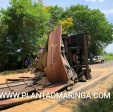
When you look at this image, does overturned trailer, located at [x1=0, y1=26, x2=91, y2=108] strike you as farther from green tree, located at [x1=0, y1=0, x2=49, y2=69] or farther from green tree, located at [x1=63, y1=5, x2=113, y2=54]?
green tree, located at [x1=63, y1=5, x2=113, y2=54]

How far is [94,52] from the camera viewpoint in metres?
43.3

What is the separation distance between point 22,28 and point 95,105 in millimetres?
17150

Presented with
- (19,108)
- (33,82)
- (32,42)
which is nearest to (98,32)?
(32,42)

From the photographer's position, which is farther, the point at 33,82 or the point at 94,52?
the point at 94,52

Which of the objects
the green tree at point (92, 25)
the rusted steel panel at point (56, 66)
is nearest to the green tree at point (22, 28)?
the rusted steel panel at point (56, 66)

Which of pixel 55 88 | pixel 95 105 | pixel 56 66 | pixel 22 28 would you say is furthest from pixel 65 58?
pixel 22 28

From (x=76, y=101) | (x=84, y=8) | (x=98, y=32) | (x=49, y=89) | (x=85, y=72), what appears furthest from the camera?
(x=84, y=8)

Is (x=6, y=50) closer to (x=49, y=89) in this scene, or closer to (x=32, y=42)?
(x=32, y=42)

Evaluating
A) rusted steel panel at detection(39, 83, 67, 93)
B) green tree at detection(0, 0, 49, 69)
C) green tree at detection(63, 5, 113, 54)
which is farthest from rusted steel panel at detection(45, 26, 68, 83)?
green tree at detection(63, 5, 113, 54)

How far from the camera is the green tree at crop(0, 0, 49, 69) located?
73.9 feet

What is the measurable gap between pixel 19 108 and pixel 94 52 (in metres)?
37.1

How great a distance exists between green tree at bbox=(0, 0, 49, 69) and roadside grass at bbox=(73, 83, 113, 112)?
623 inches

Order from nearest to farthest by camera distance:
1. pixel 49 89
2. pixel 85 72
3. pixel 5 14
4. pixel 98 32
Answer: pixel 49 89 → pixel 85 72 → pixel 5 14 → pixel 98 32

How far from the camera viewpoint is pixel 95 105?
7289 mm
